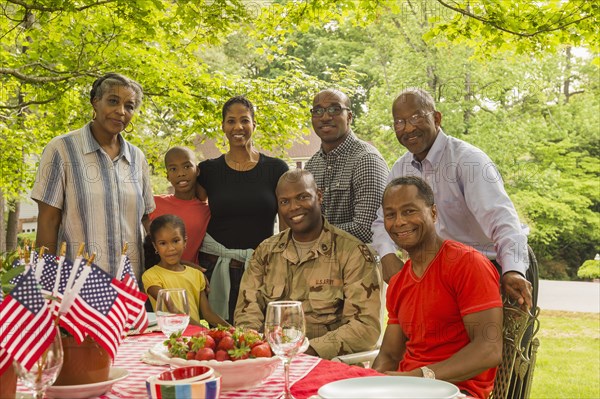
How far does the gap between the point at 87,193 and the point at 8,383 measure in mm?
2167

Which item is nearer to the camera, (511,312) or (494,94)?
(511,312)

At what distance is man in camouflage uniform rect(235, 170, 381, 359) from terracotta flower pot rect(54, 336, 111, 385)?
1.37 meters

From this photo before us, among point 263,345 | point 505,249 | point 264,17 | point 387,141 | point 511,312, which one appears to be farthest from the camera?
point 387,141

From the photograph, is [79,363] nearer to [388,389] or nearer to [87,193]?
[388,389]

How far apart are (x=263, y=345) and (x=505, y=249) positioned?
136 cm

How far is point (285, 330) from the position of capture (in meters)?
1.96

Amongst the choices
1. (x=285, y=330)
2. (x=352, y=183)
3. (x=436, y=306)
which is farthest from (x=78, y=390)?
(x=352, y=183)

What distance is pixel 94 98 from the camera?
→ 386cm

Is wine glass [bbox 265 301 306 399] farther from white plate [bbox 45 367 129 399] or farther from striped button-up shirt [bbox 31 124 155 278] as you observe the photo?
striped button-up shirt [bbox 31 124 155 278]

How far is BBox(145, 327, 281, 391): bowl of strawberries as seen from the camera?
1.96 metres

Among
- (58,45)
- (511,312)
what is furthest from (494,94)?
(511,312)

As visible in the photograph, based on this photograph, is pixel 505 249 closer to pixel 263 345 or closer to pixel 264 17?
pixel 263 345

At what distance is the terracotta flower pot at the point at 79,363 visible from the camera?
1.91m

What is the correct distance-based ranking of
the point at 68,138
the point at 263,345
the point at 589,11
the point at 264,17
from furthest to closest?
the point at 264,17
the point at 589,11
the point at 68,138
the point at 263,345
